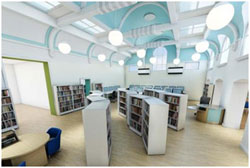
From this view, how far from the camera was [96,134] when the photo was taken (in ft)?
7.93

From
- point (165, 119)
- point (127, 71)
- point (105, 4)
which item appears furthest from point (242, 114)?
point (127, 71)

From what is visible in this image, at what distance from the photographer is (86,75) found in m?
7.42

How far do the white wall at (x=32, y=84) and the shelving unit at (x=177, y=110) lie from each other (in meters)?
7.46

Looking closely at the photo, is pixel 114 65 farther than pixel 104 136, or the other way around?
pixel 114 65

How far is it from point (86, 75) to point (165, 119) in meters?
6.47

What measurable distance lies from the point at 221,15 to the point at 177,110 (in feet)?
11.2

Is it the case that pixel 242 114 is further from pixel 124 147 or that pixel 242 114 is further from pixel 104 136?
pixel 104 136

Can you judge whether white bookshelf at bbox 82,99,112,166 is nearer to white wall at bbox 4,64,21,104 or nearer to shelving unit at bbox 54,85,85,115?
shelving unit at bbox 54,85,85,115

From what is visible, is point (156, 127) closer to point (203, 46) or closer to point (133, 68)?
point (203, 46)

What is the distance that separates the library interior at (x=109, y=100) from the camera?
2588mm

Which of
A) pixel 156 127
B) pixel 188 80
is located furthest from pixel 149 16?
pixel 188 80

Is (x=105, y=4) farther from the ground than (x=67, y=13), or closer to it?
closer to it

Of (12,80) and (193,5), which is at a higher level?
(193,5)

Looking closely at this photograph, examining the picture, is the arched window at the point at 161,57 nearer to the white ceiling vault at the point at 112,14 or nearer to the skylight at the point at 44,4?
the white ceiling vault at the point at 112,14
